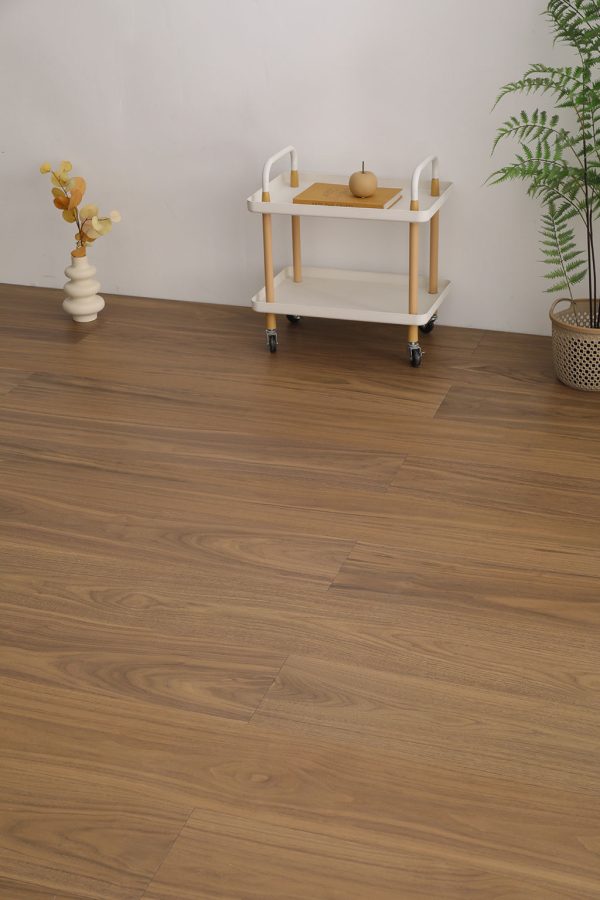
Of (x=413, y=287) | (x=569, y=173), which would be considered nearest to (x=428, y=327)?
(x=413, y=287)

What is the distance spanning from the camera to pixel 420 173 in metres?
3.18

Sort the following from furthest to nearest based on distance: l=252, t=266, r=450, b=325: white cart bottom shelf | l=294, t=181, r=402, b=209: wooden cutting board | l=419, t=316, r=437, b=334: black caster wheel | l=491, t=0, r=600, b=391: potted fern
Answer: l=419, t=316, r=437, b=334: black caster wheel, l=252, t=266, r=450, b=325: white cart bottom shelf, l=294, t=181, r=402, b=209: wooden cutting board, l=491, t=0, r=600, b=391: potted fern

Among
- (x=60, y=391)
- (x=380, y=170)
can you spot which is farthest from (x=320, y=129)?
(x=60, y=391)

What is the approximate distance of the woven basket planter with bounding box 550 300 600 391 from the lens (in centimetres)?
290

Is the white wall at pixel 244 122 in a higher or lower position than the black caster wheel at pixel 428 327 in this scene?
higher

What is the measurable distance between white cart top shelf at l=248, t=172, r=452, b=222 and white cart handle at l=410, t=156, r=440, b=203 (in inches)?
1.5

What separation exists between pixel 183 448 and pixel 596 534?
3.33 feet

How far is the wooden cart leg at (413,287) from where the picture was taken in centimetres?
300

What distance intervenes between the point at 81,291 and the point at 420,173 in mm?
1111

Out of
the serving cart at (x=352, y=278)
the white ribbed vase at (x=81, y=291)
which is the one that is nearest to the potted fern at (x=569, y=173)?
the serving cart at (x=352, y=278)

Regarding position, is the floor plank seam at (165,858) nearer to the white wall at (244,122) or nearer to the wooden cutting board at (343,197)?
the wooden cutting board at (343,197)

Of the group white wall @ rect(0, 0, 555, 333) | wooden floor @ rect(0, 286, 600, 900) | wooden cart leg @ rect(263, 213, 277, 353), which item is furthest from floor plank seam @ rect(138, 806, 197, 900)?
white wall @ rect(0, 0, 555, 333)

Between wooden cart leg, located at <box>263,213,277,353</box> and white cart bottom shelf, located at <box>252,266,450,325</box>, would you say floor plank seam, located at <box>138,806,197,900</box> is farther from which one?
wooden cart leg, located at <box>263,213,277,353</box>

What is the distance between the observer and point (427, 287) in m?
3.33
